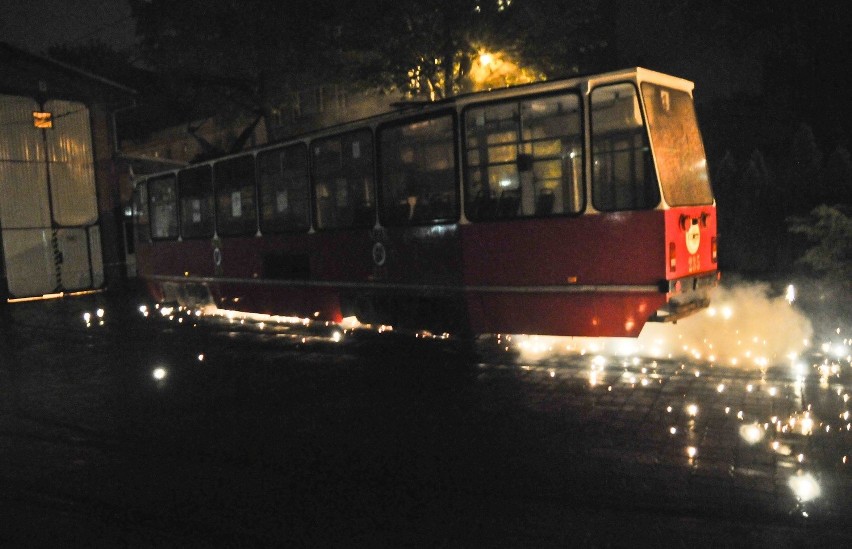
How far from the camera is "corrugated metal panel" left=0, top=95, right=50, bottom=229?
68.9 ft

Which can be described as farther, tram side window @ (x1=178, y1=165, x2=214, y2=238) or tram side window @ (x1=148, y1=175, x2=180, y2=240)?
tram side window @ (x1=148, y1=175, x2=180, y2=240)

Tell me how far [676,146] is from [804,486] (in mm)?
4300

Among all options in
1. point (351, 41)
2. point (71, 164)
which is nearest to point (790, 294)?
point (351, 41)

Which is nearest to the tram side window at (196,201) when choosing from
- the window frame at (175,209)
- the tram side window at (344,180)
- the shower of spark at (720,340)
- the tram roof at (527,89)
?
the window frame at (175,209)

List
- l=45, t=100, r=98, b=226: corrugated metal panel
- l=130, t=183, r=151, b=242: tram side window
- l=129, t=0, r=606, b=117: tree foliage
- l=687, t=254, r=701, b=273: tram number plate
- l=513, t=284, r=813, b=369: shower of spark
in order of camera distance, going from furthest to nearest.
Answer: l=45, t=100, r=98, b=226: corrugated metal panel, l=130, t=183, r=151, b=242: tram side window, l=129, t=0, r=606, b=117: tree foliage, l=513, t=284, r=813, b=369: shower of spark, l=687, t=254, r=701, b=273: tram number plate

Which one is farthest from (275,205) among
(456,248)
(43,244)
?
(43,244)

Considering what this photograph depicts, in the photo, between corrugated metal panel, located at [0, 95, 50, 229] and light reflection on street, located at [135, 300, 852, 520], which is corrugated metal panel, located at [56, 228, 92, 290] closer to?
corrugated metal panel, located at [0, 95, 50, 229]

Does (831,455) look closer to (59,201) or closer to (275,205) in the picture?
(275,205)

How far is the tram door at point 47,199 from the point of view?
2113 cm

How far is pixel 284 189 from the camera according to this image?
11.6m

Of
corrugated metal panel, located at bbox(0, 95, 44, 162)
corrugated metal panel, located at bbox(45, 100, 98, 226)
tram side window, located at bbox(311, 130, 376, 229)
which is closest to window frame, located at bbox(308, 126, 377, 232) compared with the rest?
tram side window, located at bbox(311, 130, 376, 229)

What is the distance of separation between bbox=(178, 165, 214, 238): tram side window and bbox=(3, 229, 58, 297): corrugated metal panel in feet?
32.3

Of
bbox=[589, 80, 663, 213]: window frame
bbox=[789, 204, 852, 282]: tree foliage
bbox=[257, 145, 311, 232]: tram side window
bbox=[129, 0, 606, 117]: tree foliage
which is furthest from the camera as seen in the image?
bbox=[129, 0, 606, 117]: tree foliage

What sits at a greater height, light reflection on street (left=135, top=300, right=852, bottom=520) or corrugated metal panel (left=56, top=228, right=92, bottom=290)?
corrugated metal panel (left=56, top=228, right=92, bottom=290)
